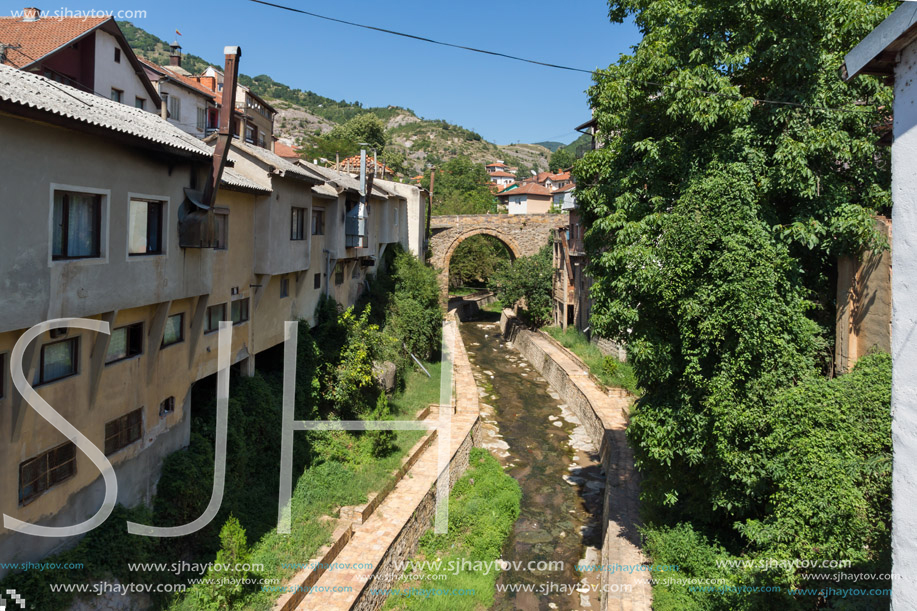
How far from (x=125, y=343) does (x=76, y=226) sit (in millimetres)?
2010

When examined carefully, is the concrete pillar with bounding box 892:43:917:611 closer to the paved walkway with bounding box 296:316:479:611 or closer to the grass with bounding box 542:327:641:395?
the paved walkway with bounding box 296:316:479:611

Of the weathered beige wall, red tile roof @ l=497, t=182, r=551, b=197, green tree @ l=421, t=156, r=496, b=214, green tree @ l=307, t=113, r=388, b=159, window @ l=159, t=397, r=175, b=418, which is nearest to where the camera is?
the weathered beige wall

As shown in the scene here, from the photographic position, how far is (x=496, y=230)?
39.4 m

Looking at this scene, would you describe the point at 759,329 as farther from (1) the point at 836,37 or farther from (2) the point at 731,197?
(1) the point at 836,37

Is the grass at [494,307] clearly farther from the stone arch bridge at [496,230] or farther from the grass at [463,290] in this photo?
the stone arch bridge at [496,230]

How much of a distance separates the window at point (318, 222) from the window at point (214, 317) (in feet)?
15.8

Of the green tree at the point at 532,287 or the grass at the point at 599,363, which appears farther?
the green tree at the point at 532,287

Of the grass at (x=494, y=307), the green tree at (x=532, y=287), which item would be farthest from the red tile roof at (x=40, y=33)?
the grass at (x=494, y=307)

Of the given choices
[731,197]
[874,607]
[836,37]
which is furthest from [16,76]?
[836,37]

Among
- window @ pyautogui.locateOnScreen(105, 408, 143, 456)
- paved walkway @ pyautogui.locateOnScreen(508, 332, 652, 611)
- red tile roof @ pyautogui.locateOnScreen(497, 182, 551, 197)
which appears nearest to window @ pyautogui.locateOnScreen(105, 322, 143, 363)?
window @ pyautogui.locateOnScreen(105, 408, 143, 456)

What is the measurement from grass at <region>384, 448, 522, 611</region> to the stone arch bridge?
2470 centimetres

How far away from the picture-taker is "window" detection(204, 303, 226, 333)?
10391 millimetres

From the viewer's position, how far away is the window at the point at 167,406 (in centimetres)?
898

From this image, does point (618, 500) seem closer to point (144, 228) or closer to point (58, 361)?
point (144, 228)
